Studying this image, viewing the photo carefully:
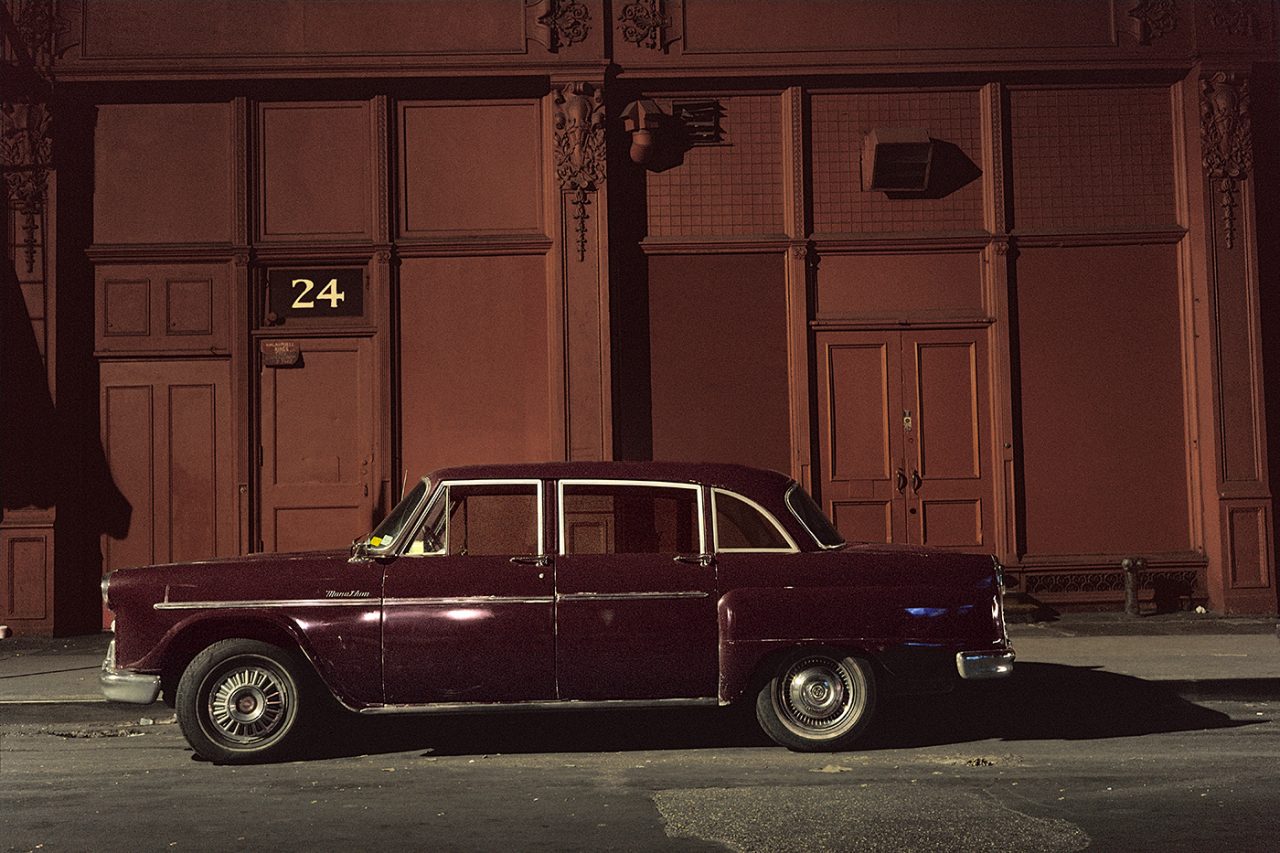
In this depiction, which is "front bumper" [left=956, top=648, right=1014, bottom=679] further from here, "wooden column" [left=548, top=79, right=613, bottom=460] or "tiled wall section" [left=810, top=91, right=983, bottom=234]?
"tiled wall section" [left=810, top=91, right=983, bottom=234]

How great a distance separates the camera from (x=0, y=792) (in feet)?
20.9

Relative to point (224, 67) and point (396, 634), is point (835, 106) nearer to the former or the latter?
point (224, 67)

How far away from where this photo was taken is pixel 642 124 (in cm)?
1249

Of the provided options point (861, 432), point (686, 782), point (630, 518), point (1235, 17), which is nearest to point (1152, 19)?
point (1235, 17)

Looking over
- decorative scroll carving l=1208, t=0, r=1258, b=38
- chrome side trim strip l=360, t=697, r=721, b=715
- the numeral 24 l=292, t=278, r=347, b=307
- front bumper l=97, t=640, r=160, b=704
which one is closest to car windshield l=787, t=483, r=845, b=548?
chrome side trim strip l=360, t=697, r=721, b=715

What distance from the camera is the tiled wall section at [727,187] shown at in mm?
12836

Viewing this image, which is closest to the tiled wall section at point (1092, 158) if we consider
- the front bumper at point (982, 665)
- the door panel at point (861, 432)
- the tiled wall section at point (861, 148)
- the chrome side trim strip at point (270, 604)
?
the tiled wall section at point (861, 148)

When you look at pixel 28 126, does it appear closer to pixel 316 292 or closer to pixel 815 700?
pixel 316 292

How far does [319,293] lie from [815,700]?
7.23 m

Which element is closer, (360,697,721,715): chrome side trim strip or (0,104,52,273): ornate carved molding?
(360,697,721,715): chrome side trim strip

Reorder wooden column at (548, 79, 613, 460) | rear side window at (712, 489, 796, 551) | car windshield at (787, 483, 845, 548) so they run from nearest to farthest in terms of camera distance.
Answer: rear side window at (712, 489, 796, 551) < car windshield at (787, 483, 845, 548) < wooden column at (548, 79, 613, 460)

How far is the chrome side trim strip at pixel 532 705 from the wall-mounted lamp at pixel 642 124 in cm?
674

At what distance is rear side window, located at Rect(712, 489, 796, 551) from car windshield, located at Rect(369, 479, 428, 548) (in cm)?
156

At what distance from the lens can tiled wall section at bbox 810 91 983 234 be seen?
12.9 metres
